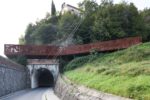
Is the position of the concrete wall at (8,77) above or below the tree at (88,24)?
below

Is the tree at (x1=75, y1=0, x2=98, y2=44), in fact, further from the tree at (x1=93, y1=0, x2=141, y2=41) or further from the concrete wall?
the concrete wall

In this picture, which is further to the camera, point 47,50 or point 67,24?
point 67,24

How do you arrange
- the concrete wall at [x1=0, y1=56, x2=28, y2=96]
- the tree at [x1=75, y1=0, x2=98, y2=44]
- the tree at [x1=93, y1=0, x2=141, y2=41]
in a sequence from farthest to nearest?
the tree at [x1=75, y1=0, x2=98, y2=44], the tree at [x1=93, y1=0, x2=141, y2=41], the concrete wall at [x1=0, y1=56, x2=28, y2=96]

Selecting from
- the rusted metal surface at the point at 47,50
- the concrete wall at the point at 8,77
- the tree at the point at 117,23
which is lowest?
the concrete wall at the point at 8,77

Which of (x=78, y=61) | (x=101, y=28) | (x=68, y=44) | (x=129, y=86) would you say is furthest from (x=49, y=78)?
(x=129, y=86)

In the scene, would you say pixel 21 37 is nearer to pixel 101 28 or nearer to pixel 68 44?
pixel 68 44

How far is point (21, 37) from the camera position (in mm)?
95375

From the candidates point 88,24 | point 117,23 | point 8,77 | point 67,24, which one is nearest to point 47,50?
point 88,24

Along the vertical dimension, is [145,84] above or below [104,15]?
below

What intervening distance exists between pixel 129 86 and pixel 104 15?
46892 mm

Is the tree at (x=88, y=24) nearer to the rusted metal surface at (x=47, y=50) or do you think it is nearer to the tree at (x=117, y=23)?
the tree at (x=117, y=23)

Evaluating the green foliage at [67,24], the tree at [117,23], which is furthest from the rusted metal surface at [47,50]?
the green foliage at [67,24]

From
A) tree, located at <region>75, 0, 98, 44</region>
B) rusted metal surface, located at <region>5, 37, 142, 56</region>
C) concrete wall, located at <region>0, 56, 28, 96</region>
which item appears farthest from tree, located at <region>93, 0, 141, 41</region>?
concrete wall, located at <region>0, 56, 28, 96</region>

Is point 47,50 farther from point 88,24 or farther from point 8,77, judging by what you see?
point 8,77
